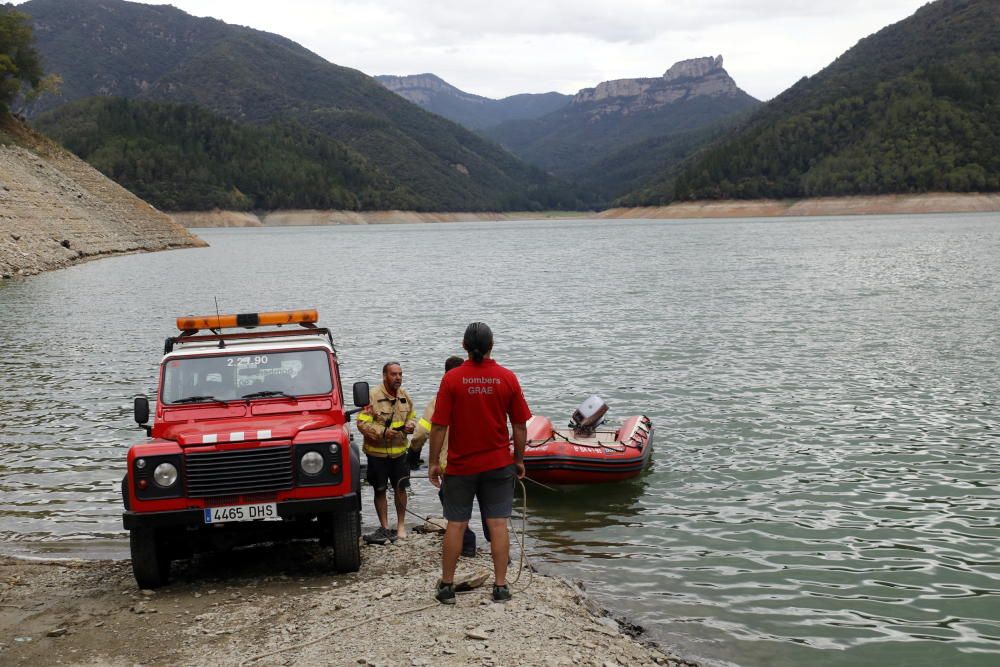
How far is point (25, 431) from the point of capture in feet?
52.1

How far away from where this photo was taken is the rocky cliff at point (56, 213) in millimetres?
52344

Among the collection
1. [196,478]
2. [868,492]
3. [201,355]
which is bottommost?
[868,492]

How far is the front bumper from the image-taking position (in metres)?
7.54

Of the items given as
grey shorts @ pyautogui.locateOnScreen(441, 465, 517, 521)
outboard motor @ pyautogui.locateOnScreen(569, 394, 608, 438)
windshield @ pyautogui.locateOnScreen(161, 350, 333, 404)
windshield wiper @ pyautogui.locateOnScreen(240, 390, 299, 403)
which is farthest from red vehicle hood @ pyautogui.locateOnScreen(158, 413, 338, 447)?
Answer: outboard motor @ pyautogui.locateOnScreen(569, 394, 608, 438)

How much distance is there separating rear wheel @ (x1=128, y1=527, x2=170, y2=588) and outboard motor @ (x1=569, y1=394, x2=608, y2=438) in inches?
258

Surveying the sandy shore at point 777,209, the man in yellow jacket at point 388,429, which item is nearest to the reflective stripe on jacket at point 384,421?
the man in yellow jacket at point 388,429

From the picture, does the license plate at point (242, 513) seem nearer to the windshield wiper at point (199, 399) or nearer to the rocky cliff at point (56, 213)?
the windshield wiper at point (199, 399)

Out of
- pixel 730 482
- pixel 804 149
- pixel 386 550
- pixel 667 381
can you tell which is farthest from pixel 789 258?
pixel 804 149

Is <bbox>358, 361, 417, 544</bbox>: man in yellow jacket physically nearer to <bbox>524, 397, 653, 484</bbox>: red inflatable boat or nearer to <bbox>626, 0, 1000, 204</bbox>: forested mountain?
<bbox>524, 397, 653, 484</bbox>: red inflatable boat

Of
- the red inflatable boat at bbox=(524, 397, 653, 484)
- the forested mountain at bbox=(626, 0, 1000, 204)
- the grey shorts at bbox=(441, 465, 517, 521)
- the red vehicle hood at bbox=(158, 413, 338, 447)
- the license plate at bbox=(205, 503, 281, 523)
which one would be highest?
the forested mountain at bbox=(626, 0, 1000, 204)

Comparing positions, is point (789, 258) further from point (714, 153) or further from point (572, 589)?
point (714, 153)

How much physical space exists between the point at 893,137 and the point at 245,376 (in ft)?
575

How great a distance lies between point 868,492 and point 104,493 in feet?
31.3

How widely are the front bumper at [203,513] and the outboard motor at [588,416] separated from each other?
233 inches
